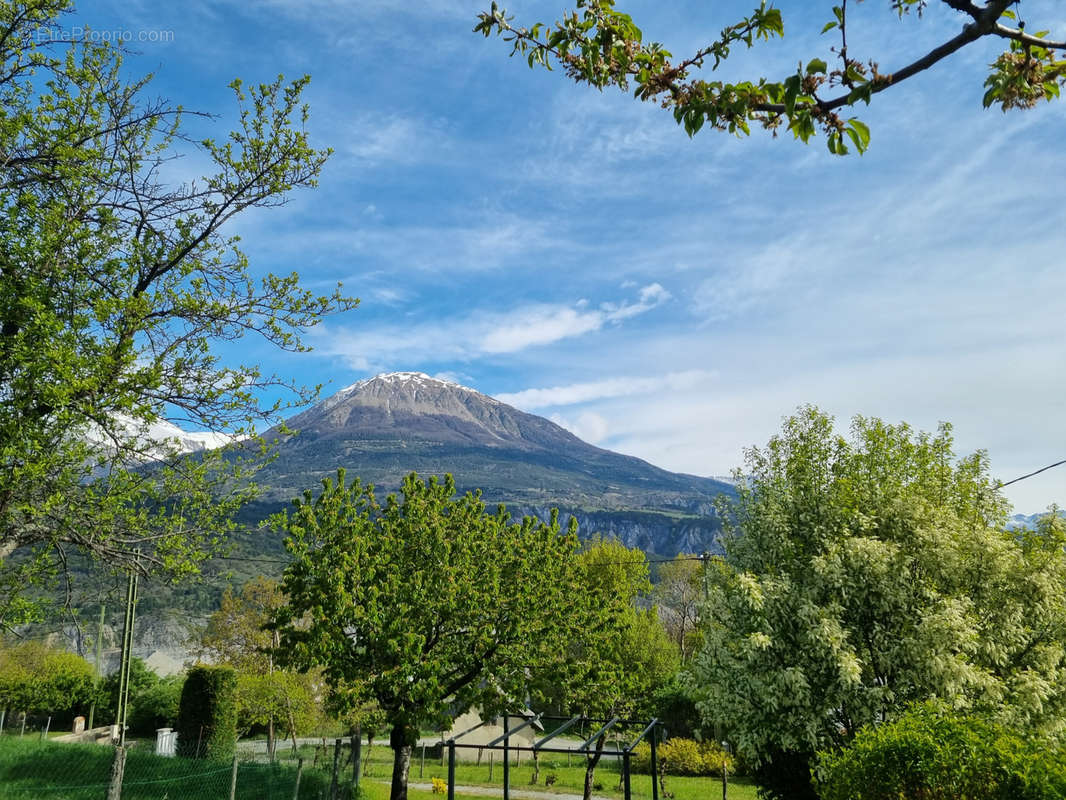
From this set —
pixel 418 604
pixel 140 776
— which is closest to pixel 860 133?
pixel 418 604

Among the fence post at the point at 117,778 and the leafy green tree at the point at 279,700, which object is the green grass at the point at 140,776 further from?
the leafy green tree at the point at 279,700

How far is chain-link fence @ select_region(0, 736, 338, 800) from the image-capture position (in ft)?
52.3

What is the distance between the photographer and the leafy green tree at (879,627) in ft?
49.5

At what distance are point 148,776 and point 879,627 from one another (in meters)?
18.5

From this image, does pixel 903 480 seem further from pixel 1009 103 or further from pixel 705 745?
pixel 705 745

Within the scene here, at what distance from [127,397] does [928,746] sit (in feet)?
35.4

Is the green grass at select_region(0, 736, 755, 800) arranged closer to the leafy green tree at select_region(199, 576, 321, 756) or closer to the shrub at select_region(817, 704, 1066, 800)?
the leafy green tree at select_region(199, 576, 321, 756)

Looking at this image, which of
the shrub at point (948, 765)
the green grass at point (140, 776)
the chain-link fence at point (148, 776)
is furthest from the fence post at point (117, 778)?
the shrub at point (948, 765)

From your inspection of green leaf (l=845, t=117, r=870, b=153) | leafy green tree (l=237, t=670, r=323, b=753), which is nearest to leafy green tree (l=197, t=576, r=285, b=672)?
leafy green tree (l=237, t=670, r=323, b=753)

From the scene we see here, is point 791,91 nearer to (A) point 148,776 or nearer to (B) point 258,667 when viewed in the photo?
(A) point 148,776

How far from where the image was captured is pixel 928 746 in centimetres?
869

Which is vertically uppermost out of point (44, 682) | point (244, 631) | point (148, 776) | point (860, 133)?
point (860, 133)

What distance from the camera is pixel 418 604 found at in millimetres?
19938

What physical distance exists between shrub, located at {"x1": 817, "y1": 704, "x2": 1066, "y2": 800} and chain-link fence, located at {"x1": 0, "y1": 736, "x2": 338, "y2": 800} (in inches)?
499
